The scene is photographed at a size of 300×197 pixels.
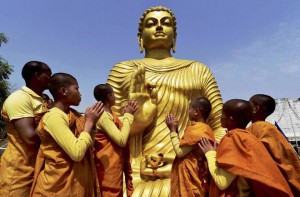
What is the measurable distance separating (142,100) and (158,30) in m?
1.80

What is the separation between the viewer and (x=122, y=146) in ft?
8.10

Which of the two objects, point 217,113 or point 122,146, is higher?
point 122,146

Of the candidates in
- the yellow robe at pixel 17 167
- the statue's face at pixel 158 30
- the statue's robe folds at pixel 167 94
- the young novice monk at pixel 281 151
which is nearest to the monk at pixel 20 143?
the yellow robe at pixel 17 167

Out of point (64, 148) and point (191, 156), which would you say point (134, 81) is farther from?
point (64, 148)

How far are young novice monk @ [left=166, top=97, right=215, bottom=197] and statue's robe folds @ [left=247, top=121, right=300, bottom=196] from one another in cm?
38

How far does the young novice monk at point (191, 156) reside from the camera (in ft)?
8.28

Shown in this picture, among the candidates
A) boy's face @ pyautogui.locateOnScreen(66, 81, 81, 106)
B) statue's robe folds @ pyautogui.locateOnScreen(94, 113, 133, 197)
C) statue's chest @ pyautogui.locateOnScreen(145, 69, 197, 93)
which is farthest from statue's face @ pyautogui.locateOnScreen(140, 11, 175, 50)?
boy's face @ pyautogui.locateOnScreen(66, 81, 81, 106)

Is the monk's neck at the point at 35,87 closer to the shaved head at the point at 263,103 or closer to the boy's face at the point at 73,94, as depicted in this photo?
the boy's face at the point at 73,94

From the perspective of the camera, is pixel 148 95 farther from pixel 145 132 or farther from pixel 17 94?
pixel 17 94

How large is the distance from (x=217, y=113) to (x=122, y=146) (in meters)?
2.69

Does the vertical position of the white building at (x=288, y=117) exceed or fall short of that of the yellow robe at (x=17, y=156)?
it falls short

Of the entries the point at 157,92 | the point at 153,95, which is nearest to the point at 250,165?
the point at 153,95

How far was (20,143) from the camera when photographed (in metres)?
2.16

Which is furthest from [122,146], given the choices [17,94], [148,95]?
[148,95]
